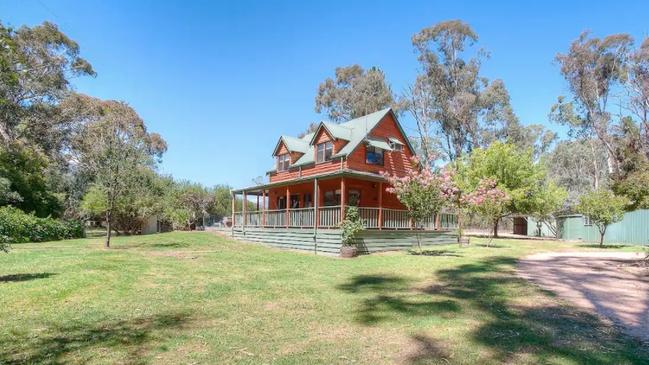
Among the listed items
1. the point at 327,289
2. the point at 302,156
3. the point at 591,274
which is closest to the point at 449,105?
the point at 302,156

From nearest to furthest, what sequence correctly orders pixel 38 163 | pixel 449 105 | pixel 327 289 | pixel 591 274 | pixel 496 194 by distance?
pixel 327 289 < pixel 591 274 < pixel 496 194 < pixel 38 163 < pixel 449 105

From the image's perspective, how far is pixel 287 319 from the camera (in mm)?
6496

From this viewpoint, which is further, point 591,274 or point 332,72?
point 332,72

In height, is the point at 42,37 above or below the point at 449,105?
above

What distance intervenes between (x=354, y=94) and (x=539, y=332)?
3928cm

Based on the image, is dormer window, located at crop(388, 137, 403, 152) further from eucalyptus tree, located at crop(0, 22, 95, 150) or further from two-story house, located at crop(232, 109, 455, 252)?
eucalyptus tree, located at crop(0, 22, 95, 150)

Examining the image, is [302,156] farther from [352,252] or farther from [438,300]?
[438,300]

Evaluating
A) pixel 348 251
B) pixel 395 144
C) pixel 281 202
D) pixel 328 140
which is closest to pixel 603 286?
pixel 348 251

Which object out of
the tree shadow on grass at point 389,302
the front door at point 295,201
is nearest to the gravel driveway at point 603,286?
the tree shadow on grass at point 389,302

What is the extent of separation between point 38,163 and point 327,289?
97.6ft

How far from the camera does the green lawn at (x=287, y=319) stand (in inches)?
188

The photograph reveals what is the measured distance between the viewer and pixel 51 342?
5148mm

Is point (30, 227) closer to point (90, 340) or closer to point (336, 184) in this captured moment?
point (336, 184)

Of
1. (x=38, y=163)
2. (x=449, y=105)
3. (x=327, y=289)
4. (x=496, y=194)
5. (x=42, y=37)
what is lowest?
(x=327, y=289)
